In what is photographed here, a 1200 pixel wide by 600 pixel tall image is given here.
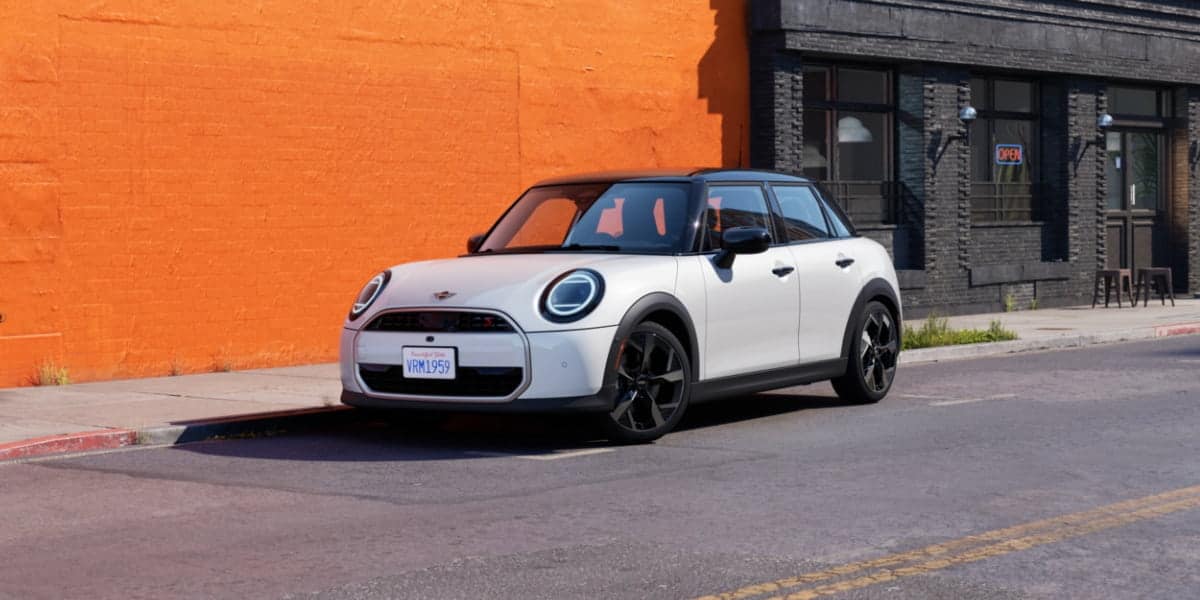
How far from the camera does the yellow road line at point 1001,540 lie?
6.16 m

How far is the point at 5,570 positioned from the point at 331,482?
2.46m

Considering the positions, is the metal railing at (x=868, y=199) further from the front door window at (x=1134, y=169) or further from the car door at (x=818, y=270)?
the car door at (x=818, y=270)

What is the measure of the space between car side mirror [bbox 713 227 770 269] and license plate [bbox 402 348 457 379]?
193 centimetres

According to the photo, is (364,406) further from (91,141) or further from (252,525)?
(91,141)

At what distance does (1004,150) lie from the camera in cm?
2475

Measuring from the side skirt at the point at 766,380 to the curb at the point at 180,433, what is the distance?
2.58 meters

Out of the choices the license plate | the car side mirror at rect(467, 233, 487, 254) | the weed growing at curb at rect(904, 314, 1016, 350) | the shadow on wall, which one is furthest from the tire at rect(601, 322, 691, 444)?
the shadow on wall

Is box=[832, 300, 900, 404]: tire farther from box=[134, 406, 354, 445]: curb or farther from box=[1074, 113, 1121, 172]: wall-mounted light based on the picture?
box=[1074, 113, 1121, 172]: wall-mounted light

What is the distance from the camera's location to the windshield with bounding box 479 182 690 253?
424 inches

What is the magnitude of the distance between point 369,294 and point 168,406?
2.42 m

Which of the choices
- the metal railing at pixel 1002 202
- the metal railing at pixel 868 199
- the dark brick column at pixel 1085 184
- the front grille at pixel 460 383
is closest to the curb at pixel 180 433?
the front grille at pixel 460 383

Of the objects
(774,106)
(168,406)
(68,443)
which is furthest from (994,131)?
(68,443)

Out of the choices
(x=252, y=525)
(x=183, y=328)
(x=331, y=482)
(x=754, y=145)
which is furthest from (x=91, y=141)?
(x=754, y=145)

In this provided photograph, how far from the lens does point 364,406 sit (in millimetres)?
10227
